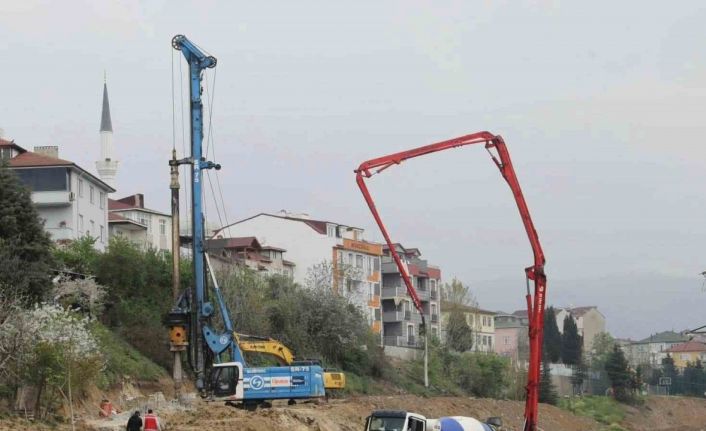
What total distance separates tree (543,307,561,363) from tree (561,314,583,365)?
74 centimetres

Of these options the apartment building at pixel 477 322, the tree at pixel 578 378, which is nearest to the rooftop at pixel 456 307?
the apartment building at pixel 477 322

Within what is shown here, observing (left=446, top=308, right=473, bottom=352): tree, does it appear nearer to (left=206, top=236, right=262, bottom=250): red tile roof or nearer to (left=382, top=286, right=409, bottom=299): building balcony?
(left=382, top=286, right=409, bottom=299): building balcony

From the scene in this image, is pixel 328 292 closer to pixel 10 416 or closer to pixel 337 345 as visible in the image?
pixel 337 345

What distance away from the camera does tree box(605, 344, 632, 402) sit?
141000 mm

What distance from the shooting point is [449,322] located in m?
123

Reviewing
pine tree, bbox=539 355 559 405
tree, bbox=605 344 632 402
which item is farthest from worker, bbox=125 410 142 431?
tree, bbox=605 344 632 402

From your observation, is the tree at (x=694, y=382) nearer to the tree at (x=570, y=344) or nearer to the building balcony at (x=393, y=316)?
the tree at (x=570, y=344)

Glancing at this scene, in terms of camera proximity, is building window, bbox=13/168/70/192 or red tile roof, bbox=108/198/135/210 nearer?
building window, bbox=13/168/70/192

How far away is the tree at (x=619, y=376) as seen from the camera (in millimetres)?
141000

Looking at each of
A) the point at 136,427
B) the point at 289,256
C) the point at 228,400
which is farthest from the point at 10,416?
the point at 289,256

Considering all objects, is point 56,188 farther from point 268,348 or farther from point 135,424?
point 135,424

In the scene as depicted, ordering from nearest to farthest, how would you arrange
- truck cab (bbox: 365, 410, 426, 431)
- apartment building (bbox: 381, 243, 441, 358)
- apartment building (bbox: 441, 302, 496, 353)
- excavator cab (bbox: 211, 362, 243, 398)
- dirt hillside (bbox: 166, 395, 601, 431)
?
1. truck cab (bbox: 365, 410, 426, 431)
2. dirt hillside (bbox: 166, 395, 601, 431)
3. excavator cab (bbox: 211, 362, 243, 398)
4. apartment building (bbox: 381, 243, 441, 358)
5. apartment building (bbox: 441, 302, 496, 353)

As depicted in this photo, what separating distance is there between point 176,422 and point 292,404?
11.4 meters

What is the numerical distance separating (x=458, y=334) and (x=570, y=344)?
58.4 metres
